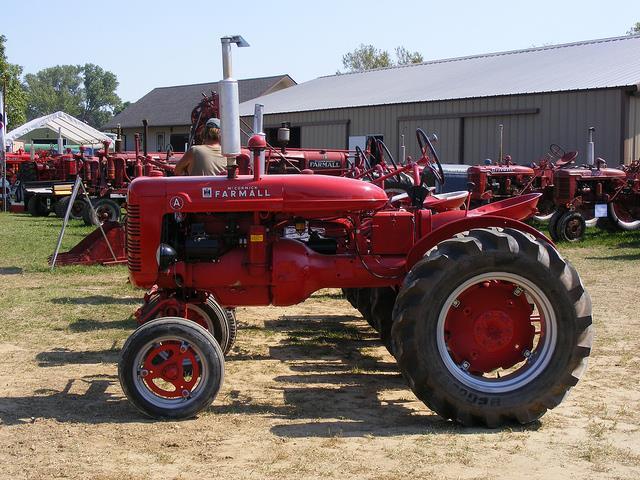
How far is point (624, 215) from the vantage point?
1812 cm

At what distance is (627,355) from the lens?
22.5 ft

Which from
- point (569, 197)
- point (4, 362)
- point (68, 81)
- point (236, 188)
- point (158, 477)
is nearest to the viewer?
point (158, 477)

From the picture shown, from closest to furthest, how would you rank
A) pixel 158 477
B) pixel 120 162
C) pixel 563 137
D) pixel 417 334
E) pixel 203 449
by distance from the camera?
pixel 158 477, pixel 203 449, pixel 417 334, pixel 120 162, pixel 563 137

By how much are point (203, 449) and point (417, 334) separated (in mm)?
1360

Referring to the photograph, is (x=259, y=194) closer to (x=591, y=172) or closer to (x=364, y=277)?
(x=364, y=277)

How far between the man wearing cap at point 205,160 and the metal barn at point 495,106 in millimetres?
14559

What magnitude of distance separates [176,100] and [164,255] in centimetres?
4533

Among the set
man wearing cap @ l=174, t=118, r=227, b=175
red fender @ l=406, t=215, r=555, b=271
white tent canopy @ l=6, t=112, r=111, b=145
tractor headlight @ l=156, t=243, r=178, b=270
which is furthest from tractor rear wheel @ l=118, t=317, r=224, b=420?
white tent canopy @ l=6, t=112, r=111, b=145

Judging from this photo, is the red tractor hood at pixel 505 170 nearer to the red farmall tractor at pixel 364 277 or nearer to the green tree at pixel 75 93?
the red farmall tractor at pixel 364 277

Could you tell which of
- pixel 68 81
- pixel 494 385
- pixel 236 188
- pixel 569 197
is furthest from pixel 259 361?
pixel 68 81

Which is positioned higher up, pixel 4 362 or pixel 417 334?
pixel 417 334

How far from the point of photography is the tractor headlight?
5.55m

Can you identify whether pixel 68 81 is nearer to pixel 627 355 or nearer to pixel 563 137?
pixel 563 137

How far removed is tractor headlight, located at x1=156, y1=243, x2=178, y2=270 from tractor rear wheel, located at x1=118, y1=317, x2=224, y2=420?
1.79 ft
